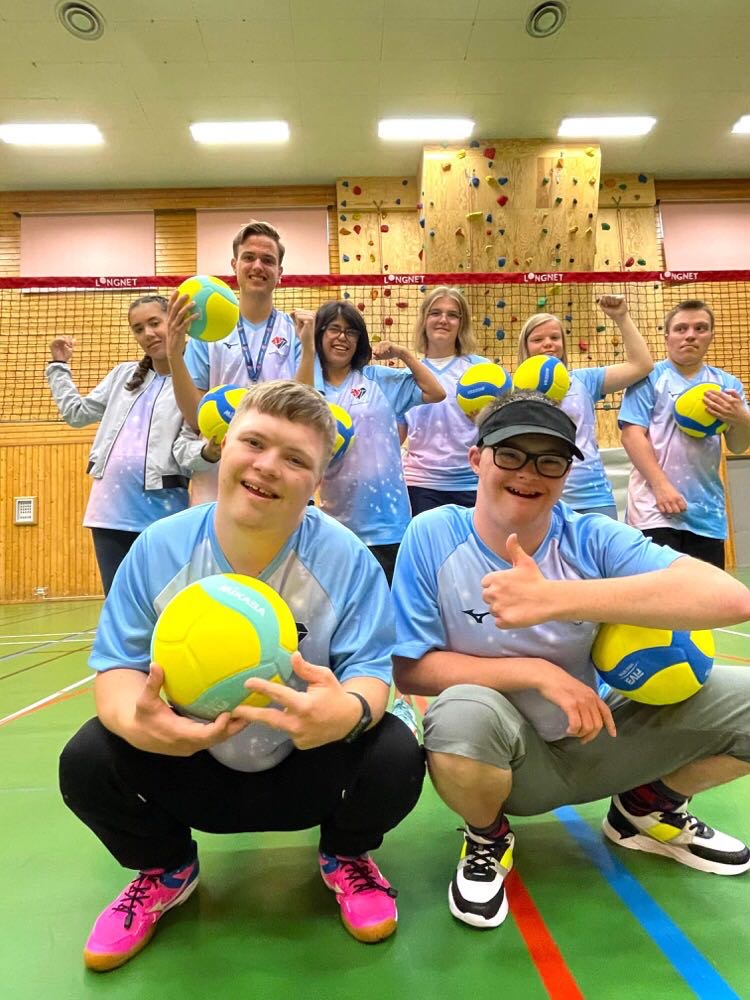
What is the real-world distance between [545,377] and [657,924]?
2.50 m

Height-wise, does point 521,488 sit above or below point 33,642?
above

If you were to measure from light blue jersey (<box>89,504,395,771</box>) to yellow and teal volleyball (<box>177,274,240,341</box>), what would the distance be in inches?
68.8

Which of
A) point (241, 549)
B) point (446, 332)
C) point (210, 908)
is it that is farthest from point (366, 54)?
point (210, 908)

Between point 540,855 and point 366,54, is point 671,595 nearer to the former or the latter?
point 540,855

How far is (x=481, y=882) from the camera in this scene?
1580mm

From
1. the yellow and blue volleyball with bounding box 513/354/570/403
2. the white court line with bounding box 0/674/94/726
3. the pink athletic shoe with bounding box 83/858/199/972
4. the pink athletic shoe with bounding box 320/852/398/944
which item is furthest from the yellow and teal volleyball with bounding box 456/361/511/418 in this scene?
the white court line with bounding box 0/674/94/726

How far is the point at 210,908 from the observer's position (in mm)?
1645

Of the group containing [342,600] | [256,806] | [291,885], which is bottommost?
[291,885]

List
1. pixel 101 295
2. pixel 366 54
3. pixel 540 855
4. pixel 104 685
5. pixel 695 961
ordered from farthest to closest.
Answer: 1. pixel 101 295
2. pixel 366 54
3. pixel 540 855
4. pixel 104 685
5. pixel 695 961

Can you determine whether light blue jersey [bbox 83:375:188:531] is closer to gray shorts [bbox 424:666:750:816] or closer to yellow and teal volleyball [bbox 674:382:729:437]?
gray shorts [bbox 424:666:750:816]

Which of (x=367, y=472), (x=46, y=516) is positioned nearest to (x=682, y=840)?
→ (x=367, y=472)

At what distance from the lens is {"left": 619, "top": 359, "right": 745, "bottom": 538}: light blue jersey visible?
3709mm

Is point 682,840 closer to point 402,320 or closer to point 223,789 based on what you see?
point 223,789

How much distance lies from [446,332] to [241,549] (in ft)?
9.23
